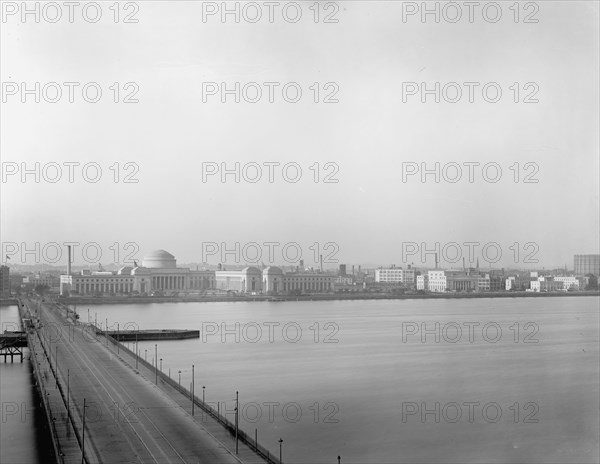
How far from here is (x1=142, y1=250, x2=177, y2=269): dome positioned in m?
53.1

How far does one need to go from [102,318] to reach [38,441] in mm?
20120

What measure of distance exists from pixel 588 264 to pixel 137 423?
53487 millimetres

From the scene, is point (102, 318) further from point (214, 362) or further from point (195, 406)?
point (195, 406)

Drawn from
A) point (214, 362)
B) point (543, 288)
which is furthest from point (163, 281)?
point (214, 362)

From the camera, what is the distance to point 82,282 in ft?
150

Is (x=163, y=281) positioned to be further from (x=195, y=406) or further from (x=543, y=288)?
(x=195, y=406)

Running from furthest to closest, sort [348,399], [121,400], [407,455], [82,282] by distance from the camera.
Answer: [82,282] → [348,399] → [121,400] → [407,455]

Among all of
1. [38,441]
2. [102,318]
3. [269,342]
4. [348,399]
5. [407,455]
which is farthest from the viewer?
[102,318]

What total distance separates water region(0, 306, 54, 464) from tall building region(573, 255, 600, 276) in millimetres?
49420

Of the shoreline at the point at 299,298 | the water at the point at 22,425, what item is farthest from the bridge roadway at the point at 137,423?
the shoreline at the point at 299,298

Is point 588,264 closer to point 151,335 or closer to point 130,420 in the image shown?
point 151,335

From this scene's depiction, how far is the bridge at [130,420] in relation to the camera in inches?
251

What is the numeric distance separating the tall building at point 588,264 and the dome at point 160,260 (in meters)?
29.8

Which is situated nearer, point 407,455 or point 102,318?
point 407,455
